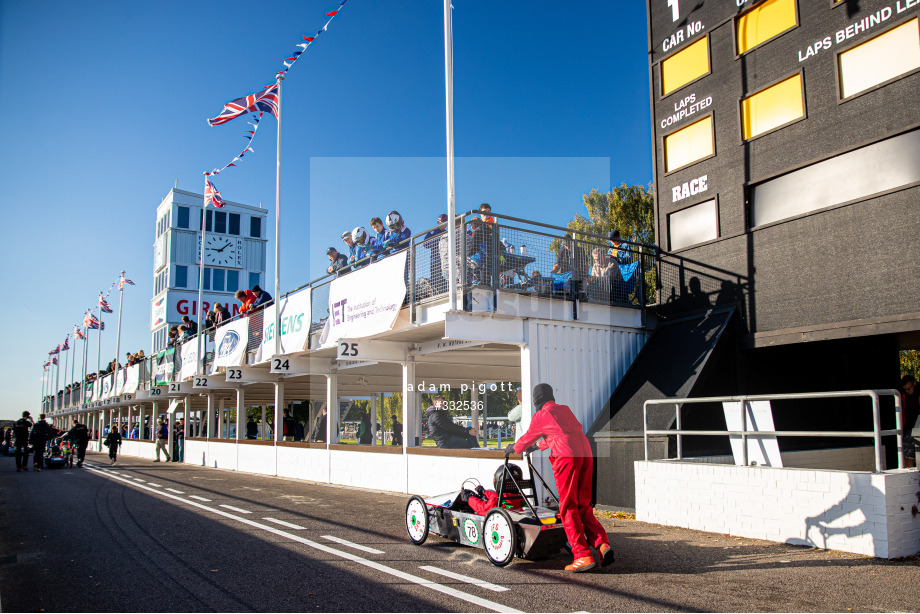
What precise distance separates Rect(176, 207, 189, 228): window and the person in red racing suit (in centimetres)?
6081

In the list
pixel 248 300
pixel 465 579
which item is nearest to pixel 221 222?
pixel 248 300

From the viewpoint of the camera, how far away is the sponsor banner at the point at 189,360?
1131 inches

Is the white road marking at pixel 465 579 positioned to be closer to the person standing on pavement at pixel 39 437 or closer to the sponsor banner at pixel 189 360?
the person standing on pavement at pixel 39 437

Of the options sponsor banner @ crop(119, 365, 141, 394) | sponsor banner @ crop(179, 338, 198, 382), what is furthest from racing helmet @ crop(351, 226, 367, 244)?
sponsor banner @ crop(119, 365, 141, 394)

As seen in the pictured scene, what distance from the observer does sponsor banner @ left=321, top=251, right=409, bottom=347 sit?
43.4 ft

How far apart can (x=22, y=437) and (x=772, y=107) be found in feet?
88.0

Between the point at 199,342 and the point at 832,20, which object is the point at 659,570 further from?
the point at 199,342

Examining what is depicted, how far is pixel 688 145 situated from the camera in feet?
46.5

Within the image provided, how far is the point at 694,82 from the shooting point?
1398 cm

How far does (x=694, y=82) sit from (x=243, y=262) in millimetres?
55679

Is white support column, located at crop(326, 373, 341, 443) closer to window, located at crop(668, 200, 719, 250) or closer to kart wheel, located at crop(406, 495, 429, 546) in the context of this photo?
kart wheel, located at crop(406, 495, 429, 546)

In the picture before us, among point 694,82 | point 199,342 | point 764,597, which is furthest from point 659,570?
point 199,342

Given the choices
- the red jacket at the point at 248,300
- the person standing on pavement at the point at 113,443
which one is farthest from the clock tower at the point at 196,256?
the red jacket at the point at 248,300

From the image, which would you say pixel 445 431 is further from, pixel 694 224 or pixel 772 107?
pixel 772 107
